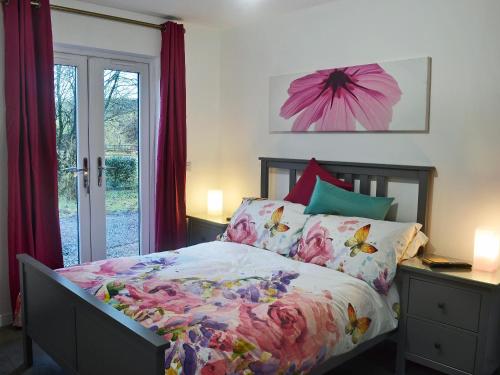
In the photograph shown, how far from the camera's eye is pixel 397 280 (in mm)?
2906

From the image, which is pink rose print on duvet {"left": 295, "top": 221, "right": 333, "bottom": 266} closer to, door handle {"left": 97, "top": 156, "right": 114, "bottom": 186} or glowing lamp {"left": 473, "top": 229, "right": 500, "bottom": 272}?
glowing lamp {"left": 473, "top": 229, "right": 500, "bottom": 272}

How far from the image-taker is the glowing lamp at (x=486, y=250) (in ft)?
8.62

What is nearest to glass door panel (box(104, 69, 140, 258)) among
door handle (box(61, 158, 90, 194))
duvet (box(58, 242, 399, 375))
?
door handle (box(61, 158, 90, 194))

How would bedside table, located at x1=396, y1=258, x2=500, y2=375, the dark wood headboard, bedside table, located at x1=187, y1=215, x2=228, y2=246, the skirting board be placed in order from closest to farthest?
bedside table, located at x1=396, y1=258, x2=500, y2=375 → the dark wood headboard → the skirting board → bedside table, located at x1=187, y1=215, x2=228, y2=246

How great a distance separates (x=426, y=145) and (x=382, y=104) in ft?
1.38

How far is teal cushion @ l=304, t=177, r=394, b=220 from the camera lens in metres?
3.13

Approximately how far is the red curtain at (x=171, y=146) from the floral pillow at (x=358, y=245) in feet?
4.66

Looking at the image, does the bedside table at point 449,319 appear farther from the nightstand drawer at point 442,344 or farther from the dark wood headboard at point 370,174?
the dark wood headboard at point 370,174

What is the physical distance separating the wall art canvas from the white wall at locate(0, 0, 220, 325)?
0.74 metres

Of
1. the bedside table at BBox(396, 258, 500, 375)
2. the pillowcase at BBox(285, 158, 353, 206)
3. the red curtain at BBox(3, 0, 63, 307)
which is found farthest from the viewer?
the pillowcase at BBox(285, 158, 353, 206)

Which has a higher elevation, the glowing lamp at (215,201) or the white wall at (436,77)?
the white wall at (436,77)

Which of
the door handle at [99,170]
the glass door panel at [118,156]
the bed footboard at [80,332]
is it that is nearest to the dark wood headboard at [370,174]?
the glass door panel at [118,156]

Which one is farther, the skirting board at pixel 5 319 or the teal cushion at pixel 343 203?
the skirting board at pixel 5 319

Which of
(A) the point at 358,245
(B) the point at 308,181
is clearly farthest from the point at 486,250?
(B) the point at 308,181
